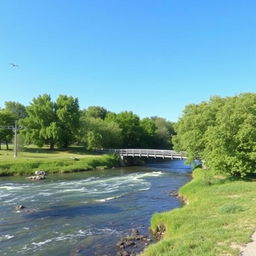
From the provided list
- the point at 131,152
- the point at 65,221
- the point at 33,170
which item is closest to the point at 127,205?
the point at 65,221

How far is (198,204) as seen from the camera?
25016 millimetres

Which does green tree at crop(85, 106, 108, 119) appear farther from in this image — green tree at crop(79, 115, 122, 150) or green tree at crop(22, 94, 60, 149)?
green tree at crop(22, 94, 60, 149)

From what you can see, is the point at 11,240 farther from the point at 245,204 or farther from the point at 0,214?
the point at 245,204

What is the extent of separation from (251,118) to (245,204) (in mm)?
14268

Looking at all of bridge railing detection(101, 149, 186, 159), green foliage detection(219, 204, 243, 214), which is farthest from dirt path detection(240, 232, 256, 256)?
bridge railing detection(101, 149, 186, 159)

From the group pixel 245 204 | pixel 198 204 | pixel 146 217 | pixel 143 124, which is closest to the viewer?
pixel 245 204

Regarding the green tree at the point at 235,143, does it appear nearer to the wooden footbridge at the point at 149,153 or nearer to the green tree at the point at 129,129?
the wooden footbridge at the point at 149,153

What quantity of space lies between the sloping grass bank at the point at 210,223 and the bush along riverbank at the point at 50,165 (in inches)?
1217

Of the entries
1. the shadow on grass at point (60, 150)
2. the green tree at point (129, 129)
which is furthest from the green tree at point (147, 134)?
the shadow on grass at point (60, 150)

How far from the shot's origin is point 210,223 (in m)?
Answer: 18.6

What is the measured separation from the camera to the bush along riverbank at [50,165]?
178ft

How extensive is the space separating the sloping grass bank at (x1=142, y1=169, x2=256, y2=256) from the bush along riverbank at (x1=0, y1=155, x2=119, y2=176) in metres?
30.9

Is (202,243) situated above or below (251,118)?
below

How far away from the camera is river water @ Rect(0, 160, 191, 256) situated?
20.1m
